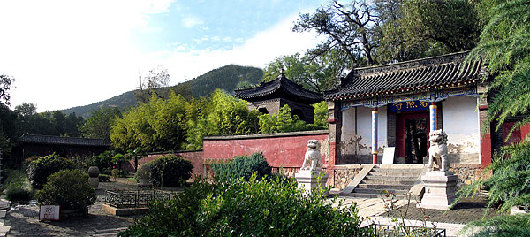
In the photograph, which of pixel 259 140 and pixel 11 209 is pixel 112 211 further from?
pixel 259 140

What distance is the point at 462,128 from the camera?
1456 centimetres

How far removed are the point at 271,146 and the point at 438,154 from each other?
865cm

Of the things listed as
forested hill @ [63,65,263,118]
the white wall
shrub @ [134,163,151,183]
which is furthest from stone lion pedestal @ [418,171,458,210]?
forested hill @ [63,65,263,118]

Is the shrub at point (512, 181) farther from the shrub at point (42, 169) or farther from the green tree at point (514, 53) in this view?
the shrub at point (42, 169)

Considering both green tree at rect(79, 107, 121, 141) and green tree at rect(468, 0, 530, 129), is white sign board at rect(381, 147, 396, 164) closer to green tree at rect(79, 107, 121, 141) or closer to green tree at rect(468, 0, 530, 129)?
green tree at rect(468, 0, 530, 129)

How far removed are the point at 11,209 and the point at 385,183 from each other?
10694 mm

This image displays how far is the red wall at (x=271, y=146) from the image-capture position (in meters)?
16.4

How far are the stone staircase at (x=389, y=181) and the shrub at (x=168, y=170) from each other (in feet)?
28.3

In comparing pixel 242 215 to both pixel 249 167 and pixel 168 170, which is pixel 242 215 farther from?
pixel 168 170

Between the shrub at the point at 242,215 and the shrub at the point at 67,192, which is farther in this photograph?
the shrub at the point at 67,192

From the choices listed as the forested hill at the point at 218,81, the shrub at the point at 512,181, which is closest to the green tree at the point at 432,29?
the shrub at the point at 512,181

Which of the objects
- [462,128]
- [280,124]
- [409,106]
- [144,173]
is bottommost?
[144,173]

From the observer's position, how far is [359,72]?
17.3 meters

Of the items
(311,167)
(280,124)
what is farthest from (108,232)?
(280,124)
